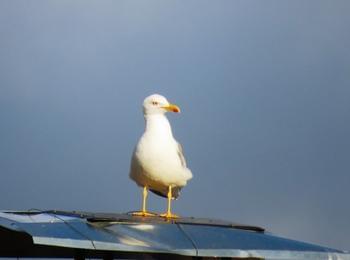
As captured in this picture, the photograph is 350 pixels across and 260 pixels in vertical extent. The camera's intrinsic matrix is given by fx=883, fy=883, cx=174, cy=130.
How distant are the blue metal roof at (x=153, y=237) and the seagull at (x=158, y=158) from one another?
132cm

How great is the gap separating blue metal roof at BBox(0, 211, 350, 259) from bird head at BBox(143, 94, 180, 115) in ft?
6.99

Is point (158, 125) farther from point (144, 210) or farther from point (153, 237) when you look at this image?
point (153, 237)

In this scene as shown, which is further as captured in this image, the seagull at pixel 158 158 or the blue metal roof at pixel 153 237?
the seagull at pixel 158 158

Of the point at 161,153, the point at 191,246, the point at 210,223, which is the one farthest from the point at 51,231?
the point at 161,153

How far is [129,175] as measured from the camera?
12617 millimetres

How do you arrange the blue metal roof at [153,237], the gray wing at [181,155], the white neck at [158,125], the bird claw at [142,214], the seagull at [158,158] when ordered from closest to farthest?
the blue metal roof at [153,237] → the bird claw at [142,214] → the seagull at [158,158] → the white neck at [158,125] → the gray wing at [181,155]

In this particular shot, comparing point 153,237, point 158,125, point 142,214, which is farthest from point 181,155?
point 153,237

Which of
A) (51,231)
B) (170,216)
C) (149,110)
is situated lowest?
(51,231)

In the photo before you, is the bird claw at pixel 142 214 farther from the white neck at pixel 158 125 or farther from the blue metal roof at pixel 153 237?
the white neck at pixel 158 125

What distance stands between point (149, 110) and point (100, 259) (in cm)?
321

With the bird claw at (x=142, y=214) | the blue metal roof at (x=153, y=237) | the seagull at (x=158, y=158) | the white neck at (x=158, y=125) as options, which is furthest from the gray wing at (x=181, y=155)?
the blue metal roof at (x=153, y=237)

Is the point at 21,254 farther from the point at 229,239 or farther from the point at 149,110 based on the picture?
the point at 229,239

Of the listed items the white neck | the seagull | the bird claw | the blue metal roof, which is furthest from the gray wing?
the blue metal roof

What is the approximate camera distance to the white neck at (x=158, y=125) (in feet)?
40.6
